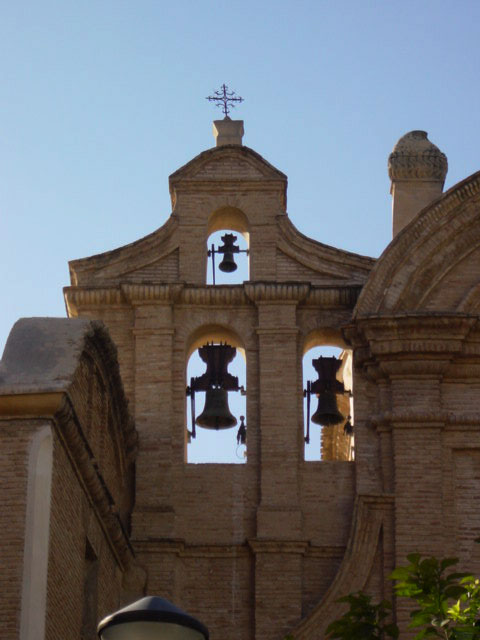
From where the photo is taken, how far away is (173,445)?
1975 centimetres

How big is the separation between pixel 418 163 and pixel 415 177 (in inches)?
6.8

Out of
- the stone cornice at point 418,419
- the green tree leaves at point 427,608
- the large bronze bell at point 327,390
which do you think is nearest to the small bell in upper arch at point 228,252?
the large bronze bell at point 327,390

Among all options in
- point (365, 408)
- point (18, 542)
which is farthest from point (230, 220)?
point (18, 542)

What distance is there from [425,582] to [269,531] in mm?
7767

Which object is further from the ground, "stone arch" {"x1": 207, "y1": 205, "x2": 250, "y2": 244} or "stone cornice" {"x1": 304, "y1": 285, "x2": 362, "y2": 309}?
"stone arch" {"x1": 207, "y1": 205, "x2": 250, "y2": 244}

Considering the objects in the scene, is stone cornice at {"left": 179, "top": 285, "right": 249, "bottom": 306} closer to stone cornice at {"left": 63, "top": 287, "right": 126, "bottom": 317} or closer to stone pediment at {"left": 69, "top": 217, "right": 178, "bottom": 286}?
stone pediment at {"left": 69, "top": 217, "right": 178, "bottom": 286}

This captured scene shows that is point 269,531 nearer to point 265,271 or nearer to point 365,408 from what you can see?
point 365,408

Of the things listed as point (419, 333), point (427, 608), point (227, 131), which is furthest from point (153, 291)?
point (427, 608)

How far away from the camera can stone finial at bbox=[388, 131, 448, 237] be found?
21156 millimetres

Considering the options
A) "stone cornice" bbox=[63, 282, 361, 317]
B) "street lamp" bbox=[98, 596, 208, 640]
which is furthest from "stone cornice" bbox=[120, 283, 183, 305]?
"street lamp" bbox=[98, 596, 208, 640]

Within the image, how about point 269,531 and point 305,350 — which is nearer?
point 269,531

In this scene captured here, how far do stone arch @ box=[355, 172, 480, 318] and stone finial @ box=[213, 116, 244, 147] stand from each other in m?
2.84

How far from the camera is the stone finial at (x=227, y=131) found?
2192 centimetres

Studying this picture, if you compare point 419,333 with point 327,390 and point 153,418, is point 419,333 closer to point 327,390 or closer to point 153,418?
point 327,390
